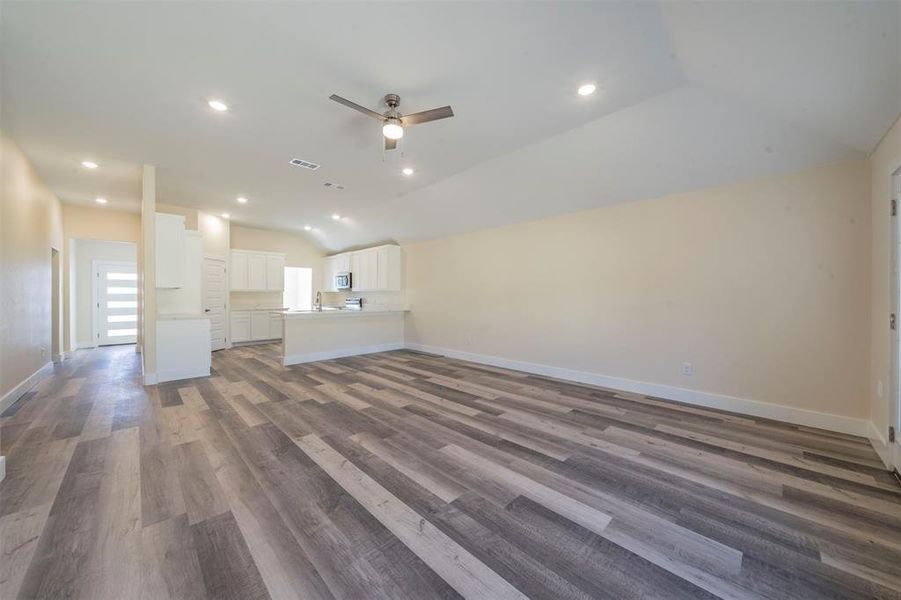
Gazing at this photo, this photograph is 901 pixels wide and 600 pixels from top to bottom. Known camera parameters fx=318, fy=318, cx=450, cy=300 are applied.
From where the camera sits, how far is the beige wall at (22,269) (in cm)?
337

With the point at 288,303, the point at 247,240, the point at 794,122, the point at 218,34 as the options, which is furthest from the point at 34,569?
the point at 288,303

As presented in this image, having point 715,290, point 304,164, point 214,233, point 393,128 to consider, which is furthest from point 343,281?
point 715,290

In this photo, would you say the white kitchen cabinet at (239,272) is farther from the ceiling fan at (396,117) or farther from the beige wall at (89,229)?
the ceiling fan at (396,117)

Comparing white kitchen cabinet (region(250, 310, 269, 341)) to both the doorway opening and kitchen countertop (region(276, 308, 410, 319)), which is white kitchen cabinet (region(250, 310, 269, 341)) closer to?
kitchen countertop (region(276, 308, 410, 319))

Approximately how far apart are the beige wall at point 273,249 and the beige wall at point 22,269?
10.00 feet

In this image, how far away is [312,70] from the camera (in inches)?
98.5

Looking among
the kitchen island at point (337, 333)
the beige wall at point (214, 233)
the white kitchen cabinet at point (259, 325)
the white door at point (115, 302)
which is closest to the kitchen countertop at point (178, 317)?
the kitchen island at point (337, 333)

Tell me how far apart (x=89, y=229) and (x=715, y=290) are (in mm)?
10709

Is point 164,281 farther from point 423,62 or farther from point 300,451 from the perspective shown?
point 423,62

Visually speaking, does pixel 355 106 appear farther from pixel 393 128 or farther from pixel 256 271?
pixel 256 271

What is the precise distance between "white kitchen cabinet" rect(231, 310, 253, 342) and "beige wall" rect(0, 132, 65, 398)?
2.76 metres

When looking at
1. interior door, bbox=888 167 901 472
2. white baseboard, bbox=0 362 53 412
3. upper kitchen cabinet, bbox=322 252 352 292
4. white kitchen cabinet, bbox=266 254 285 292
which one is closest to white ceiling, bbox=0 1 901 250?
interior door, bbox=888 167 901 472

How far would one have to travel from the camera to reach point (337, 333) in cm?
636

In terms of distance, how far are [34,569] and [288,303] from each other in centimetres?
882
